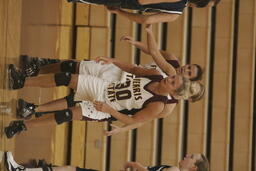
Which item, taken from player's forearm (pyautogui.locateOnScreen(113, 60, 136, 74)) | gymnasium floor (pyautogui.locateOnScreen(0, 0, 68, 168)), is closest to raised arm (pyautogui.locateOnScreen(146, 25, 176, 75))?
player's forearm (pyautogui.locateOnScreen(113, 60, 136, 74))

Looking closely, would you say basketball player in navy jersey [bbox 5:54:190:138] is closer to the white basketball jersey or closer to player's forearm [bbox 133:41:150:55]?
the white basketball jersey

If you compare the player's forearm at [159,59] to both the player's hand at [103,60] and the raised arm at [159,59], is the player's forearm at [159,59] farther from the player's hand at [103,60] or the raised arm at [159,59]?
the player's hand at [103,60]

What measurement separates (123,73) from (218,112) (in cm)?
269

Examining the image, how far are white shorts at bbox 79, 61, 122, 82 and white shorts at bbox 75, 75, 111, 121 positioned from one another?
0.26 ft

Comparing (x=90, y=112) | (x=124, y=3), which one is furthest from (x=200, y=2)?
(x=90, y=112)

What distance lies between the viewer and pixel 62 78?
15.3 feet

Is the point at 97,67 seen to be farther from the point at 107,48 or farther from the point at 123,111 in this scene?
the point at 107,48

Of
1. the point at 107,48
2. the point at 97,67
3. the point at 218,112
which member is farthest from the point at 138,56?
the point at 97,67

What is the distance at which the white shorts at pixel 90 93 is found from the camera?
189 inches

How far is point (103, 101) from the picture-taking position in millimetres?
4812

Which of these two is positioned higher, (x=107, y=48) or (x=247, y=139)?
(x=107, y=48)

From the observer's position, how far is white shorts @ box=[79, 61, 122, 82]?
4887 mm

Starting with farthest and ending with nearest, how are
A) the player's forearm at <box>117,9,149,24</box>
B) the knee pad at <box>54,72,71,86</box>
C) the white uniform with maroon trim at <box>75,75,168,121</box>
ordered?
the white uniform with maroon trim at <box>75,75,168,121</box> < the knee pad at <box>54,72,71,86</box> < the player's forearm at <box>117,9,149,24</box>

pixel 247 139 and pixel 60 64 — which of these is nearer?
pixel 60 64
